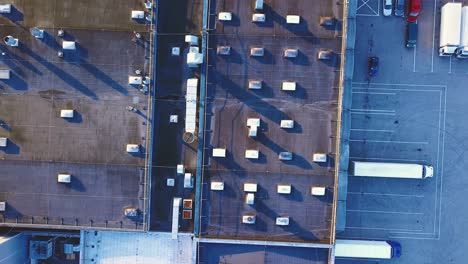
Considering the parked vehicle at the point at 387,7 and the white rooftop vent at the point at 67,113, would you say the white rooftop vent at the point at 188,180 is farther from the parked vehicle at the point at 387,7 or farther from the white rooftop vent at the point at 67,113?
the parked vehicle at the point at 387,7

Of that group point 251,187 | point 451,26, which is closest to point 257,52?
point 251,187

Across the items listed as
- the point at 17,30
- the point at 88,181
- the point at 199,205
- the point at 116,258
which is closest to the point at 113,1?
the point at 17,30

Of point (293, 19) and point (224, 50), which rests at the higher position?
point (293, 19)

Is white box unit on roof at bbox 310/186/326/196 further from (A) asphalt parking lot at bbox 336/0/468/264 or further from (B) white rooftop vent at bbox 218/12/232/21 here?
(B) white rooftop vent at bbox 218/12/232/21

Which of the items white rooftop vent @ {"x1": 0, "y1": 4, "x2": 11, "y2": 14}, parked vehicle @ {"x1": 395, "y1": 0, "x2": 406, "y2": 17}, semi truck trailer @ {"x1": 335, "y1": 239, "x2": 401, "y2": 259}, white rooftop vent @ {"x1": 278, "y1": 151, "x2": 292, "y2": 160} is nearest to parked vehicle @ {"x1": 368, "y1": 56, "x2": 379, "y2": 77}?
parked vehicle @ {"x1": 395, "y1": 0, "x2": 406, "y2": 17}

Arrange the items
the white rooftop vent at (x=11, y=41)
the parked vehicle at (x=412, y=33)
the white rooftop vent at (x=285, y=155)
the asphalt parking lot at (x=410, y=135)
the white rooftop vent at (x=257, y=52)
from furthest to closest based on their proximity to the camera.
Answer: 1. the asphalt parking lot at (x=410, y=135)
2. the parked vehicle at (x=412, y=33)
3. the white rooftop vent at (x=285, y=155)
4. the white rooftop vent at (x=257, y=52)
5. the white rooftop vent at (x=11, y=41)

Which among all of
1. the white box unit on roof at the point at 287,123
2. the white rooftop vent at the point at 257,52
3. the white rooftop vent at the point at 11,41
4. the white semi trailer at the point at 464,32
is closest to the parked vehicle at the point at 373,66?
the white semi trailer at the point at 464,32

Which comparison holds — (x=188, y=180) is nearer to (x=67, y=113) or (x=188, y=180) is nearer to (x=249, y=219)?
(x=249, y=219)
